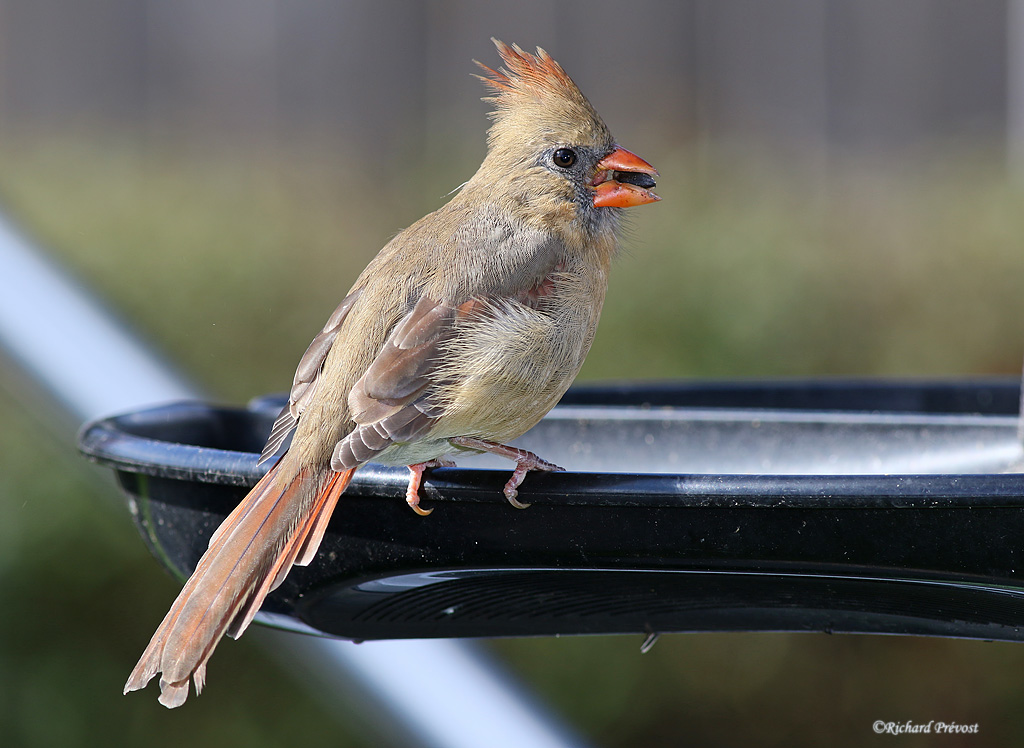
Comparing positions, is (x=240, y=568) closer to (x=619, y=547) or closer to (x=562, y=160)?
(x=619, y=547)

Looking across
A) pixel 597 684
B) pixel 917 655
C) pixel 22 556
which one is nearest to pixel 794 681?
pixel 917 655

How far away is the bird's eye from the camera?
2.30 m

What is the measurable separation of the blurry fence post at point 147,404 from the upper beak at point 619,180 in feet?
2.83

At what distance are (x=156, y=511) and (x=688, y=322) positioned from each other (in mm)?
4083

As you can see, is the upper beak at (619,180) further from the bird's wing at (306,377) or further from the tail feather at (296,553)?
the tail feather at (296,553)

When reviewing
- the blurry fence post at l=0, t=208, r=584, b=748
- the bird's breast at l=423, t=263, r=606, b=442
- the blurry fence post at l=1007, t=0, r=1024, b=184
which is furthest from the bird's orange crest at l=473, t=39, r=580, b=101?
the blurry fence post at l=1007, t=0, r=1024, b=184

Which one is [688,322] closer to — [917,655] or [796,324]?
[796,324]

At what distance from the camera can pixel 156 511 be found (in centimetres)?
178

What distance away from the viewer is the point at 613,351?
552 centimetres

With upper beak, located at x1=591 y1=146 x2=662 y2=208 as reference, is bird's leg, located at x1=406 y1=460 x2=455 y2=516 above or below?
below

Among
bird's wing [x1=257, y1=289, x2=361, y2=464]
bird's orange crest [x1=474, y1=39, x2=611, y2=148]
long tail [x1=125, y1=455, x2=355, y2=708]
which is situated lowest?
long tail [x1=125, y1=455, x2=355, y2=708]

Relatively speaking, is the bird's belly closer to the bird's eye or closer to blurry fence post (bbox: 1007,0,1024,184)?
the bird's eye

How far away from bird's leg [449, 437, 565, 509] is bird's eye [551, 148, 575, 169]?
1.93 feet

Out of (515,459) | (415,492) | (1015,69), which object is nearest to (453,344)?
(515,459)
